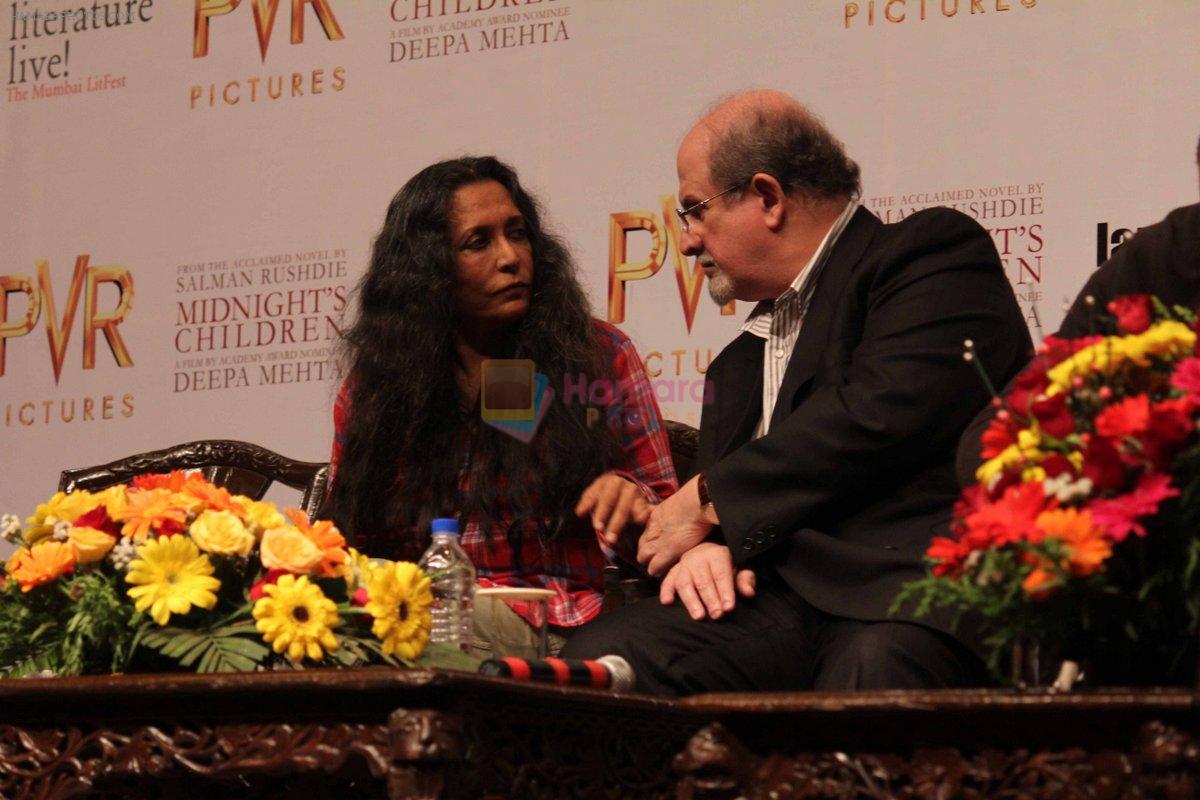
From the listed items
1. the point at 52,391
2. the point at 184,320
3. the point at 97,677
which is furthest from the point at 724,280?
the point at 52,391

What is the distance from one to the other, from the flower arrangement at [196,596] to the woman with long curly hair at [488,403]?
25.8 inches

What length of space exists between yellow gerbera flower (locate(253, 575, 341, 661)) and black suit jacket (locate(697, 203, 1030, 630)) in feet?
2.24

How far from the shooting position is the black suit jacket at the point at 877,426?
96.3 inches

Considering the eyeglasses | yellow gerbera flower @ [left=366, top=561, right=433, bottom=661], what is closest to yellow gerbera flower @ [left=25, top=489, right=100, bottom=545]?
yellow gerbera flower @ [left=366, top=561, right=433, bottom=661]

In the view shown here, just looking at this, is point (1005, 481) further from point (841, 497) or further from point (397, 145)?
point (397, 145)

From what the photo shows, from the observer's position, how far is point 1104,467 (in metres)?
1.52

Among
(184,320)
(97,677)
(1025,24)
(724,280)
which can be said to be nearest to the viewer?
(97,677)

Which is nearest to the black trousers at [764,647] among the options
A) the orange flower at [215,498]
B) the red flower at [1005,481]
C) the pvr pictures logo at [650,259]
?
the orange flower at [215,498]

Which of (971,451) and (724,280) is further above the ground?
(724,280)

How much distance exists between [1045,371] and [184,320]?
115 inches

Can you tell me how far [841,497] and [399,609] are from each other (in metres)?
0.71

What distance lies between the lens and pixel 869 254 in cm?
270

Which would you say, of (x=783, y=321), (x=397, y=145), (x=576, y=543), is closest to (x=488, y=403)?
(x=576, y=543)

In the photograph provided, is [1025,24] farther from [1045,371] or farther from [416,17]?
[1045,371]
